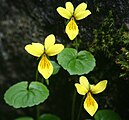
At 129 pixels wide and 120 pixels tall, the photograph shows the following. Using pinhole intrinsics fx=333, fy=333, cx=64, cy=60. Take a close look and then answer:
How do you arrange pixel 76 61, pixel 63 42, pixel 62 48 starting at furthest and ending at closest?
1. pixel 63 42
2. pixel 76 61
3. pixel 62 48

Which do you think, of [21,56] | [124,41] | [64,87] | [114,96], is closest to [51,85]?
[64,87]

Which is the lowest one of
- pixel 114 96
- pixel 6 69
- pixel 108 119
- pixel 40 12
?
pixel 108 119

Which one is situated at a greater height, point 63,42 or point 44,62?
point 63,42

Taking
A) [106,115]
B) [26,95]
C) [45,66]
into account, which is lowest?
[106,115]

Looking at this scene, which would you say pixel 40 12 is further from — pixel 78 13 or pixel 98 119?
pixel 98 119

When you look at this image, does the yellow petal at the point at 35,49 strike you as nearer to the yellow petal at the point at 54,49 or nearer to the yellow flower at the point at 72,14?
the yellow petal at the point at 54,49

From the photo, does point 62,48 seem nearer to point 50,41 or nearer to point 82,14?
point 50,41

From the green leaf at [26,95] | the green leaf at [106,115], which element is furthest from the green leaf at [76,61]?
the green leaf at [106,115]

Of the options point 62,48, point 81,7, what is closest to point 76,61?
point 62,48
